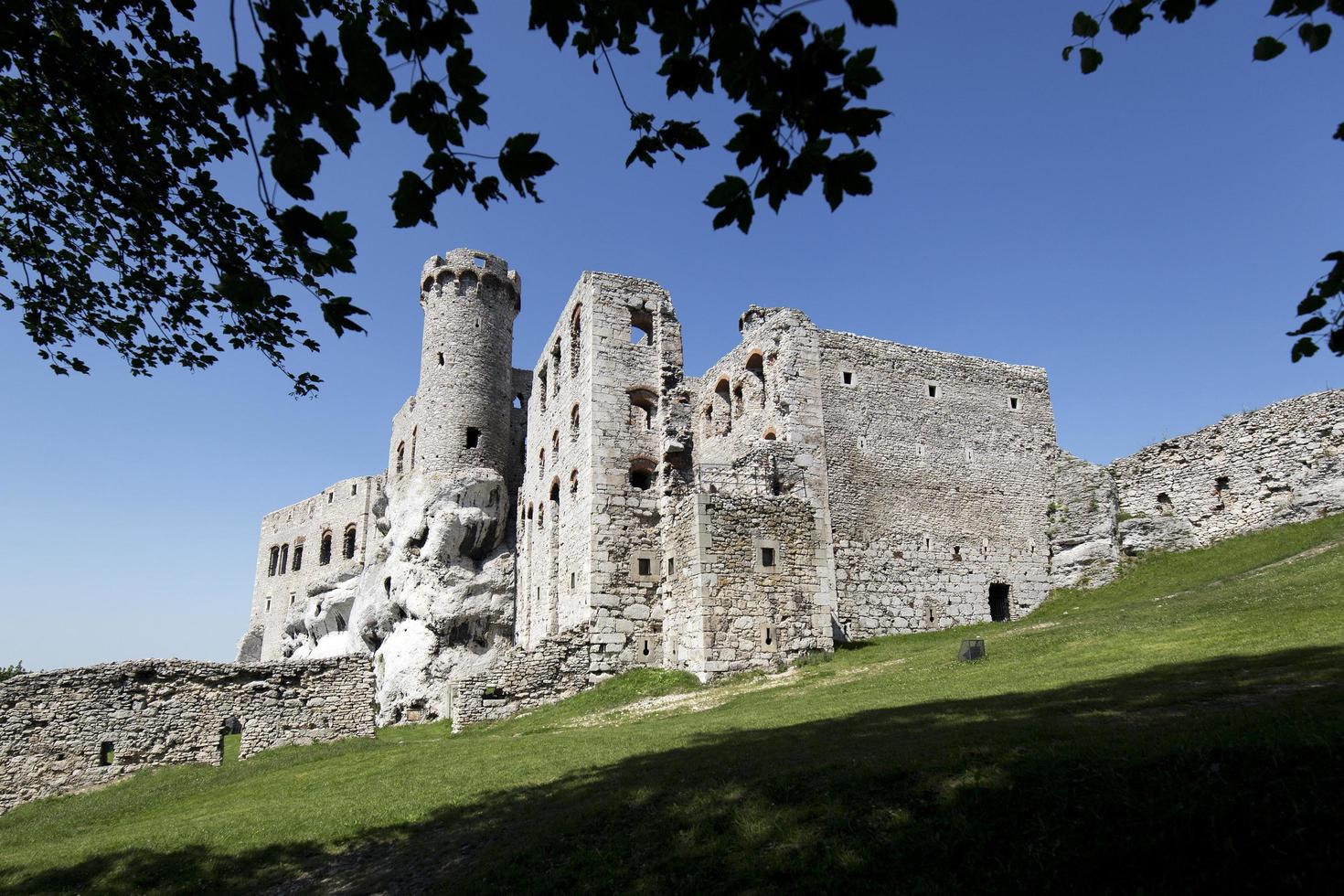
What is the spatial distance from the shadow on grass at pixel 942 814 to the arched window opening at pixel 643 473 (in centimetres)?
1436

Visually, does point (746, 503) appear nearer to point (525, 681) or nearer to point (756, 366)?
point (525, 681)

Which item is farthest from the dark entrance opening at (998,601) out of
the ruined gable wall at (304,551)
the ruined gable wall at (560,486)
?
the ruined gable wall at (304,551)

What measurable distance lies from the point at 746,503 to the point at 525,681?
7.15 metres

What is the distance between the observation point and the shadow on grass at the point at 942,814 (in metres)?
4.70

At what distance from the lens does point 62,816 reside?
46.1 ft

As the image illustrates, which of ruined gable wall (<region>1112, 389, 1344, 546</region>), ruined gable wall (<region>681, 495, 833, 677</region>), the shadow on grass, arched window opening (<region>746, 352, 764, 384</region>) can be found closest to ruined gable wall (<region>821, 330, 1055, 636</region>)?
arched window opening (<region>746, 352, 764, 384</region>)

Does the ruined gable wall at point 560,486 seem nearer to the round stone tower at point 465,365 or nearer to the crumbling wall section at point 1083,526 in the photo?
the round stone tower at point 465,365

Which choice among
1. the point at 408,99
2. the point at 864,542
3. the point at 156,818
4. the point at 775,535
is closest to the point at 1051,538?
the point at 864,542

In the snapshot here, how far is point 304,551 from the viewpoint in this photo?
168 ft

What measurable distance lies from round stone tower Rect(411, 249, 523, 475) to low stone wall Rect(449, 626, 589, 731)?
1534 cm

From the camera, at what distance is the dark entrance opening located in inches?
1086

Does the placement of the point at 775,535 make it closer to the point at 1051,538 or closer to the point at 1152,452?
the point at 1051,538

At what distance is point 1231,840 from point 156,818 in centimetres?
1419

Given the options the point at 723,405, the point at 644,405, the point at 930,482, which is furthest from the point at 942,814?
the point at 723,405
